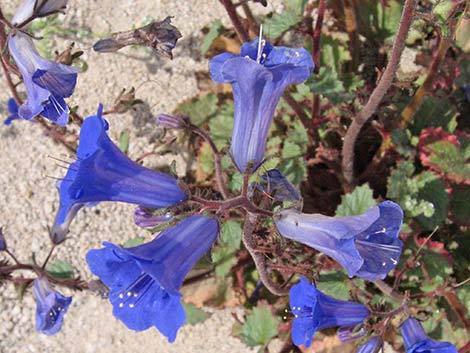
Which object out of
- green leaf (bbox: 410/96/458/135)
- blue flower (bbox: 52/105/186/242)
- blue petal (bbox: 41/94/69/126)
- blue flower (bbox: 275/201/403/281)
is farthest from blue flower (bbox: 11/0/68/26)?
green leaf (bbox: 410/96/458/135)

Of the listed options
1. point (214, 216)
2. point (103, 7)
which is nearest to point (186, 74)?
point (103, 7)

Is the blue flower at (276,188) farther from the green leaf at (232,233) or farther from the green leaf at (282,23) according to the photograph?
the green leaf at (282,23)

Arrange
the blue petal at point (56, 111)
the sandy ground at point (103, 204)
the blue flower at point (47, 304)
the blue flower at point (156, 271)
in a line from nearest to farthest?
the blue flower at point (156, 271)
the blue petal at point (56, 111)
the blue flower at point (47, 304)
the sandy ground at point (103, 204)

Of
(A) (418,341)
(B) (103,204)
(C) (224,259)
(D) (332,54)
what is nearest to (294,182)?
(C) (224,259)

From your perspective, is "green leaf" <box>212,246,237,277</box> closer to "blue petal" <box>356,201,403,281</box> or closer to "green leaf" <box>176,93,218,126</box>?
"green leaf" <box>176,93,218,126</box>

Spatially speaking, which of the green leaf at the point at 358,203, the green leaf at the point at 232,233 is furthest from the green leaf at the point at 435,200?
the green leaf at the point at 232,233

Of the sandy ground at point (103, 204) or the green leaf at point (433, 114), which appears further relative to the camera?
the sandy ground at point (103, 204)
